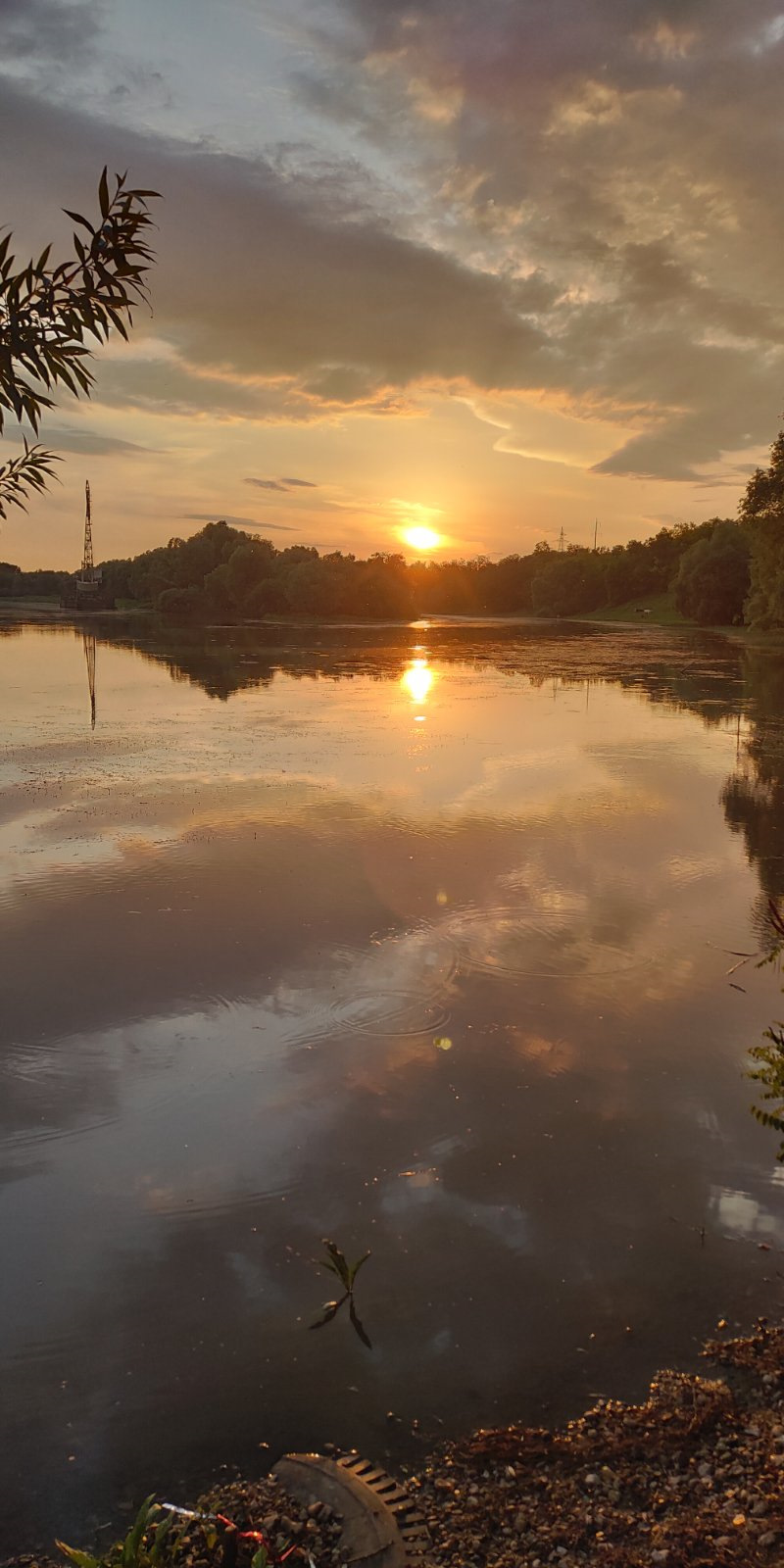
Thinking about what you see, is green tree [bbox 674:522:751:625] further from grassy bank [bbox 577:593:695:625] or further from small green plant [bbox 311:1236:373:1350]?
small green plant [bbox 311:1236:373:1350]

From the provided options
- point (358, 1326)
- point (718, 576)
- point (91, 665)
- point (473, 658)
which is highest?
point (718, 576)

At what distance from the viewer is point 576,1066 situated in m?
9.63

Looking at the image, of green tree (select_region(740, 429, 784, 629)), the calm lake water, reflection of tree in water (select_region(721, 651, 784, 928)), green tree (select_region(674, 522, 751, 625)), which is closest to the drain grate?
the calm lake water

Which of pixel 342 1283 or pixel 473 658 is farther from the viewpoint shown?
pixel 473 658

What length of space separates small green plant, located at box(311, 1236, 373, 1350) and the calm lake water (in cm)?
8

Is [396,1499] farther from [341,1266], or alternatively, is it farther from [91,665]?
[91,665]

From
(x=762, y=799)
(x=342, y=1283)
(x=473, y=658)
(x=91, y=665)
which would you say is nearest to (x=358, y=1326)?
(x=342, y=1283)

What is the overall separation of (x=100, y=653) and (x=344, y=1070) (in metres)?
61.9

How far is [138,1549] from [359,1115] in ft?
15.0

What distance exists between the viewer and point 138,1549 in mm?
4285

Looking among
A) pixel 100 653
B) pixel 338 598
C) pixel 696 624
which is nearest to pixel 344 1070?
pixel 100 653

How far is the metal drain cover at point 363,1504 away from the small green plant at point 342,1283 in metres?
1.01

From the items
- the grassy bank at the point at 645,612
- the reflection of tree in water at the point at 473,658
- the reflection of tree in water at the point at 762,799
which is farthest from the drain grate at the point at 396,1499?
the grassy bank at the point at 645,612

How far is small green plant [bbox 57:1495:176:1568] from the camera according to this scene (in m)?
4.17
